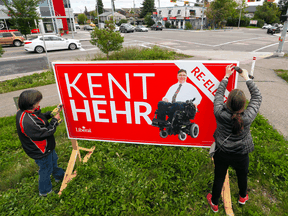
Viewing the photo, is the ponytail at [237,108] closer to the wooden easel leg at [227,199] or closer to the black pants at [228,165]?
the black pants at [228,165]

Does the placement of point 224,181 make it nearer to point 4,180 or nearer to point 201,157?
point 201,157

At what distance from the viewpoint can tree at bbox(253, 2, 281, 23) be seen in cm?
5356

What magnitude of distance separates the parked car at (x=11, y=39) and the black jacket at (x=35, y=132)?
80.9 feet

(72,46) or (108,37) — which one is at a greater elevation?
(108,37)

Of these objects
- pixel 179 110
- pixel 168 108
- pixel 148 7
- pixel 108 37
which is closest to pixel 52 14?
pixel 108 37

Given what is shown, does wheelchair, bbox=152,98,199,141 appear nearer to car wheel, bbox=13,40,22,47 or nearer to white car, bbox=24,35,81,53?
white car, bbox=24,35,81,53

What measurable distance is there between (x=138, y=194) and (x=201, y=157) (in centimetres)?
146

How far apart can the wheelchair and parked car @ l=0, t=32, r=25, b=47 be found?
2555 cm

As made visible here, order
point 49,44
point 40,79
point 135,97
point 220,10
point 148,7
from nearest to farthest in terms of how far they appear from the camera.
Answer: point 135,97
point 40,79
point 49,44
point 220,10
point 148,7

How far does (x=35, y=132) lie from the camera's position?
2463 mm

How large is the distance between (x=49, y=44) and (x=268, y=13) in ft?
201

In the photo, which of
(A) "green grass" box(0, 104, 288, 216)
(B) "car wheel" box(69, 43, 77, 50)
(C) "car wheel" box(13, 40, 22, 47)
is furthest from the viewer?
(C) "car wheel" box(13, 40, 22, 47)

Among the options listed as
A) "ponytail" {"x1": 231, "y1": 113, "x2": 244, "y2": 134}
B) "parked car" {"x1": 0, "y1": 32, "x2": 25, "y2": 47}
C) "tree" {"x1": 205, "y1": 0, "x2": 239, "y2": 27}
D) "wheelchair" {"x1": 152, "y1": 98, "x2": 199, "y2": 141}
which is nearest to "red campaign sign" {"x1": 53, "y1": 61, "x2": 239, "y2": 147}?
"wheelchair" {"x1": 152, "y1": 98, "x2": 199, "y2": 141}

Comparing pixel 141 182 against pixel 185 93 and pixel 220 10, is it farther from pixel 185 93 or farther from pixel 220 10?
pixel 220 10
